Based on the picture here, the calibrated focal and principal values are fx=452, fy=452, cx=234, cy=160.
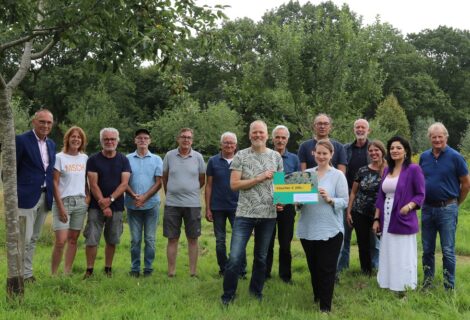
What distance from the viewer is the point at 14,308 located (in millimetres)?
4625

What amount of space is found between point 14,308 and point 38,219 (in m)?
1.33

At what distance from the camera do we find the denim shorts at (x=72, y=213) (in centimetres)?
584

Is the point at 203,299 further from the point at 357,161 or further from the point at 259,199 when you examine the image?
the point at 357,161

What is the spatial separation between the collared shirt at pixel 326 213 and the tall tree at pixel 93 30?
2.04m

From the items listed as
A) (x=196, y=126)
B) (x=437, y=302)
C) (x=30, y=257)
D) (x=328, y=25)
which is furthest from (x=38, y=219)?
(x=196, y=126)

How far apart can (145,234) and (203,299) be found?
5.35 feet

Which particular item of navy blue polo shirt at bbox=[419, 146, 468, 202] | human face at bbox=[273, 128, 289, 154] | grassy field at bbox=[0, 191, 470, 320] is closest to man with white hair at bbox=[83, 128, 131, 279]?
grassy field at bbox=[0, 191, 470, 320]

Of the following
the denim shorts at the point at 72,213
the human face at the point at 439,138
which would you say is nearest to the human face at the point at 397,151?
the human face at the point at 439,138

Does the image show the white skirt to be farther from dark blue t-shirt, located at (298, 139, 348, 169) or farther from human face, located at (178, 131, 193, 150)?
human face, located at (178, 131, 193, 150)

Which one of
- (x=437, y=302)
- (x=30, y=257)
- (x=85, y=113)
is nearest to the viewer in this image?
(x=437, y=302)

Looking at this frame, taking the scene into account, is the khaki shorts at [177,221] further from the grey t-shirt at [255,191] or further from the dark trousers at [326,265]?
the dark trousers at [326,265]

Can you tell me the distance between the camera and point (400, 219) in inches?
203

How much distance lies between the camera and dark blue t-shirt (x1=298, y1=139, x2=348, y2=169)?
20.3 feet

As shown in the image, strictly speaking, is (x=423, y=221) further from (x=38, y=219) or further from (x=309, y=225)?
(x=38, y=219)
